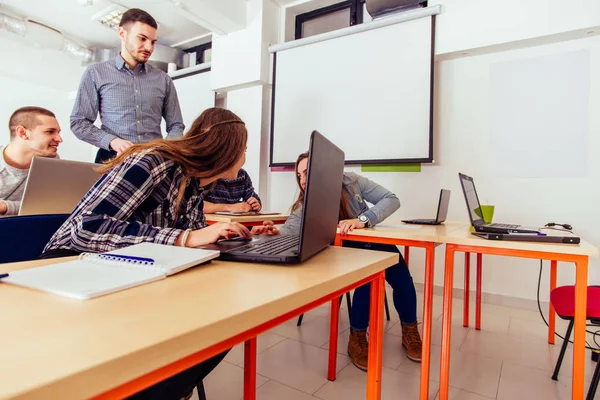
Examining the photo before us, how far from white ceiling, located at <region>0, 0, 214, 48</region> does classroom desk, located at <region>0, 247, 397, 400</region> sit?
3.57 meters

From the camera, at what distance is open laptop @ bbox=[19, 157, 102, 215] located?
3.62 feet

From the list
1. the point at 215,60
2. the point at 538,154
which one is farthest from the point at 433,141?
the point at 215,60

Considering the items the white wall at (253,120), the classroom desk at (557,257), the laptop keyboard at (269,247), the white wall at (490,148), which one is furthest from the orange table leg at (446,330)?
the white wall at (253,120)

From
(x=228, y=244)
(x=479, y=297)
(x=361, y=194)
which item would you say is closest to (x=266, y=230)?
(x=228, y=244)

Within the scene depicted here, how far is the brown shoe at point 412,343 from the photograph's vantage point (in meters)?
1.69

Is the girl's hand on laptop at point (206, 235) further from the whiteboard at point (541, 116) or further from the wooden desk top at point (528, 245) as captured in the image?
the whiteboard at point (541, 116)

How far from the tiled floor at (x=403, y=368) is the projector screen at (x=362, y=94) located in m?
1.37

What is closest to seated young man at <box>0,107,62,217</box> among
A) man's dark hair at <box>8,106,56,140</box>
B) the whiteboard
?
man's dark hair at <box>8,106,56,140</box>

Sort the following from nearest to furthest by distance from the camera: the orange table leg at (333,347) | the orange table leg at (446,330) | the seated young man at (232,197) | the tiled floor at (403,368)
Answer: the orange table leg at (446,330), the tiled floor at (403,368), the orange table leg at (333,347), the seated young man at (232,197)

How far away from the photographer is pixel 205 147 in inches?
40.4

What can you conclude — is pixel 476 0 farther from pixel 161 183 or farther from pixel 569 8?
pixel 161 183

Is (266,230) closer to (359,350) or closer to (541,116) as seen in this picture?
(359,350)

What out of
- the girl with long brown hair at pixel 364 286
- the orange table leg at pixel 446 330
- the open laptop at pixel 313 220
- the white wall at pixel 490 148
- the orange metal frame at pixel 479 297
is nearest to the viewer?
the open laptop at pixel 313 220

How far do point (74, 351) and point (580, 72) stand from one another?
3119mm
